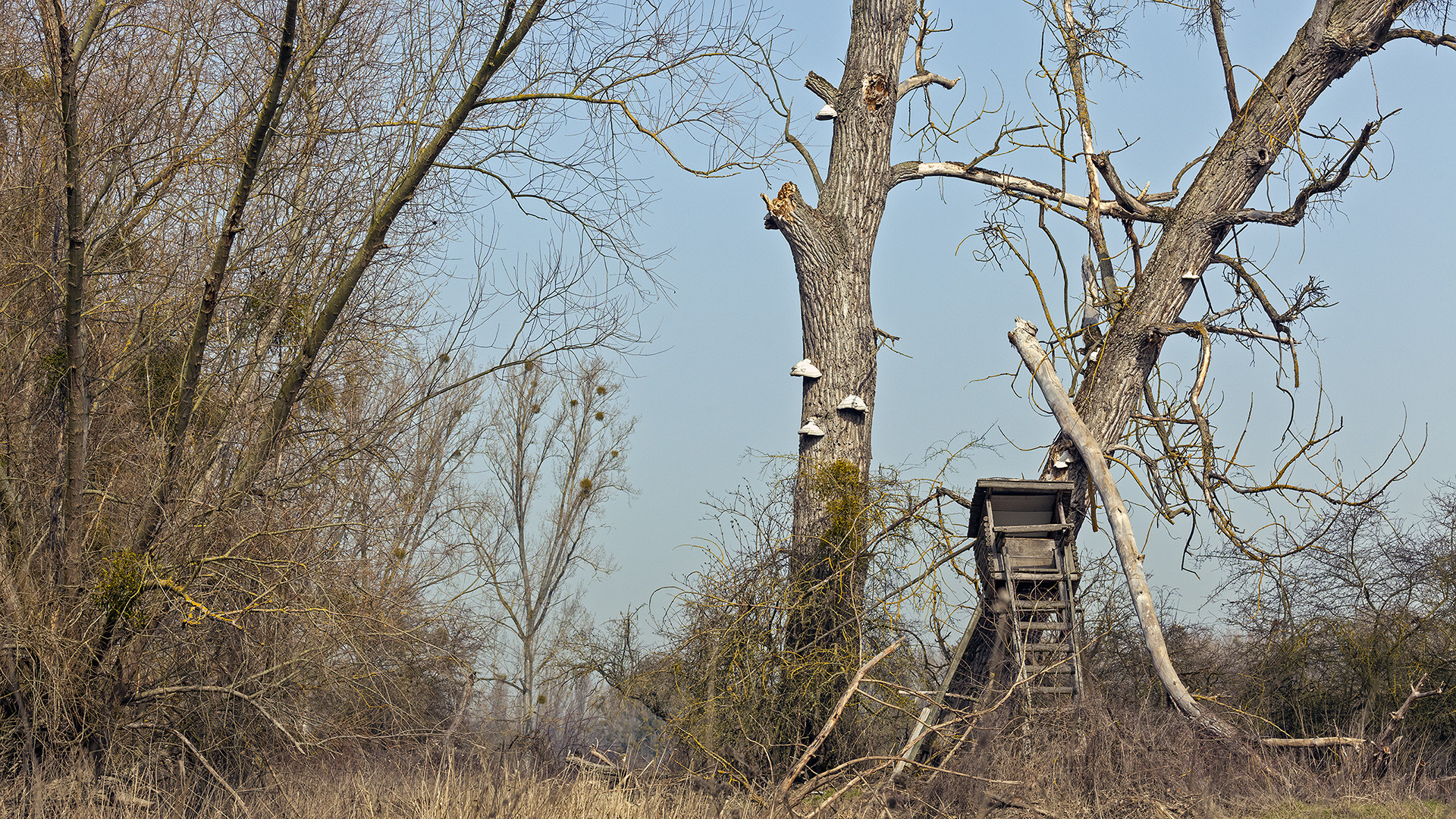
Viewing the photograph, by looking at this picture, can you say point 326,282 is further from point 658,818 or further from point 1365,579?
point 1365,579

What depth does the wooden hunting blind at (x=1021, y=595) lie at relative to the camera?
7.80 meters

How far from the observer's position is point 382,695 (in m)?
6.85

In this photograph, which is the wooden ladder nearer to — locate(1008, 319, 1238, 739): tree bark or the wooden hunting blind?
the wooden hunting blind

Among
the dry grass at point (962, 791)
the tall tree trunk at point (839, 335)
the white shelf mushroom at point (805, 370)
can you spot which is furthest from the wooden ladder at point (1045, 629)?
the white shelf mushroom at point (805, 370)

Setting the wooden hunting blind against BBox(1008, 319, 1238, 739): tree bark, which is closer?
the wooden hunting blind

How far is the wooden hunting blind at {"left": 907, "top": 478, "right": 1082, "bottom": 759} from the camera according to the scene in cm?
780

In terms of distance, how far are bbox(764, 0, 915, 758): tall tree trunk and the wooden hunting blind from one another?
1.06 m

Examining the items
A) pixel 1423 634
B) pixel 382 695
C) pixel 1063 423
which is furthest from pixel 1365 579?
pixel 382 695

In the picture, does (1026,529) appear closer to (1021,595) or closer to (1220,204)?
(1021,595)

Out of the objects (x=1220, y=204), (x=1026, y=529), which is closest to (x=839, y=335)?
(x=1026, y=529)

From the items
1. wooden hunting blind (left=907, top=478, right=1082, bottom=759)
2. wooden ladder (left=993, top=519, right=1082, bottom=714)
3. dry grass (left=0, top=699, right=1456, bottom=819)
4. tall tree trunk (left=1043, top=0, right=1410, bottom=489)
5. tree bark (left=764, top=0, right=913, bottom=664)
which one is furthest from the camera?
tall tree trunk (left=1043, top=0, right=1410, bottom=489)

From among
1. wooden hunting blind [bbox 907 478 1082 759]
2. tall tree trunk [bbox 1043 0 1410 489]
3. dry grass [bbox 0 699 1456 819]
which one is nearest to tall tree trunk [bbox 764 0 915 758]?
wooden hunting blind [bbox 907 478 1082 759]

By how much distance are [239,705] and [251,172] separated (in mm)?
3631

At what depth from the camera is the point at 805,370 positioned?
902cm
